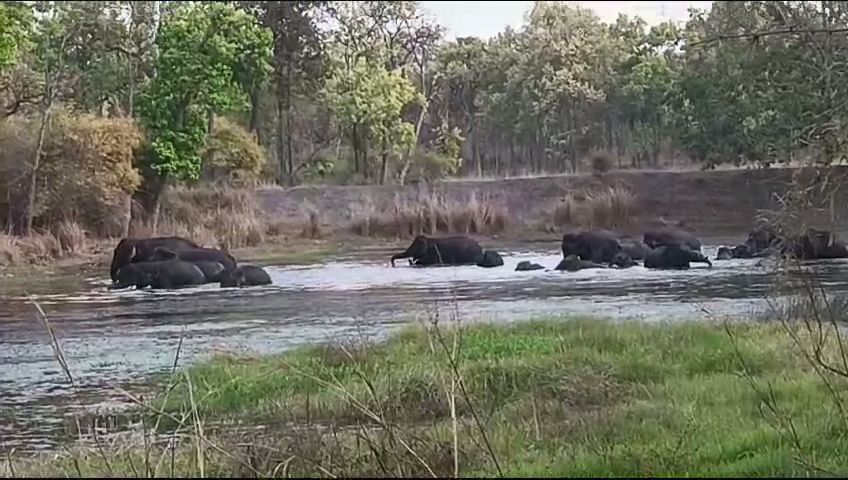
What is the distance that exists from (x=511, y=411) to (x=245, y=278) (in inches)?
672

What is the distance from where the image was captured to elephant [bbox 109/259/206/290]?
27188 mm

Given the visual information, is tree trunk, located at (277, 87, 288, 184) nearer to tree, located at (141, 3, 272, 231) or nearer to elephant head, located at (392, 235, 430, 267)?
tree, located at (141, 3, 272, 231)

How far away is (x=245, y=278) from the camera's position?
27.2 meters

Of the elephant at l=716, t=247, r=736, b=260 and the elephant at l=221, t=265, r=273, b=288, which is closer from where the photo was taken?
the elephant at l=221, t=265, r=273, b=288

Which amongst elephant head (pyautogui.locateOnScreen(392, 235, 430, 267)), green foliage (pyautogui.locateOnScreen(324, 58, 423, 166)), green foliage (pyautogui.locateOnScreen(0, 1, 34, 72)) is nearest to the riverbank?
elephant head (pyautogui.locateOnScreen(392, 235, 430, 267))

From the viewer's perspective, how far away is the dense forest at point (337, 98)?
37688mm

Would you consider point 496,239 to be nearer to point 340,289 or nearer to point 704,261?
point 704,261

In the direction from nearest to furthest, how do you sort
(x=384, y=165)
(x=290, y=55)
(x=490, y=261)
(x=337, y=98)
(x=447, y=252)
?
1. (x=490, y=261)
2. (x=447, y=252)
3. (x=337, y=98)
4. (x=290, y=55)
5. (x=384, y=165)

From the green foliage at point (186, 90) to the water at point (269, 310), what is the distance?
10634mm

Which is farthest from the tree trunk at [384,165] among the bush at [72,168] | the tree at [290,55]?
the bush at [72,168]

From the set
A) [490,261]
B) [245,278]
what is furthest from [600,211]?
[245,278]

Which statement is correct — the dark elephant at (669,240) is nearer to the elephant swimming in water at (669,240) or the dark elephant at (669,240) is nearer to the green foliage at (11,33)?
the elephant swimming in water at (669,240)

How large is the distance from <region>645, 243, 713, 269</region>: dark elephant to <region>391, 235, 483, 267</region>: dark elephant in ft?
14.4

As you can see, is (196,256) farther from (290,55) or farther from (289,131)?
(289,131)
